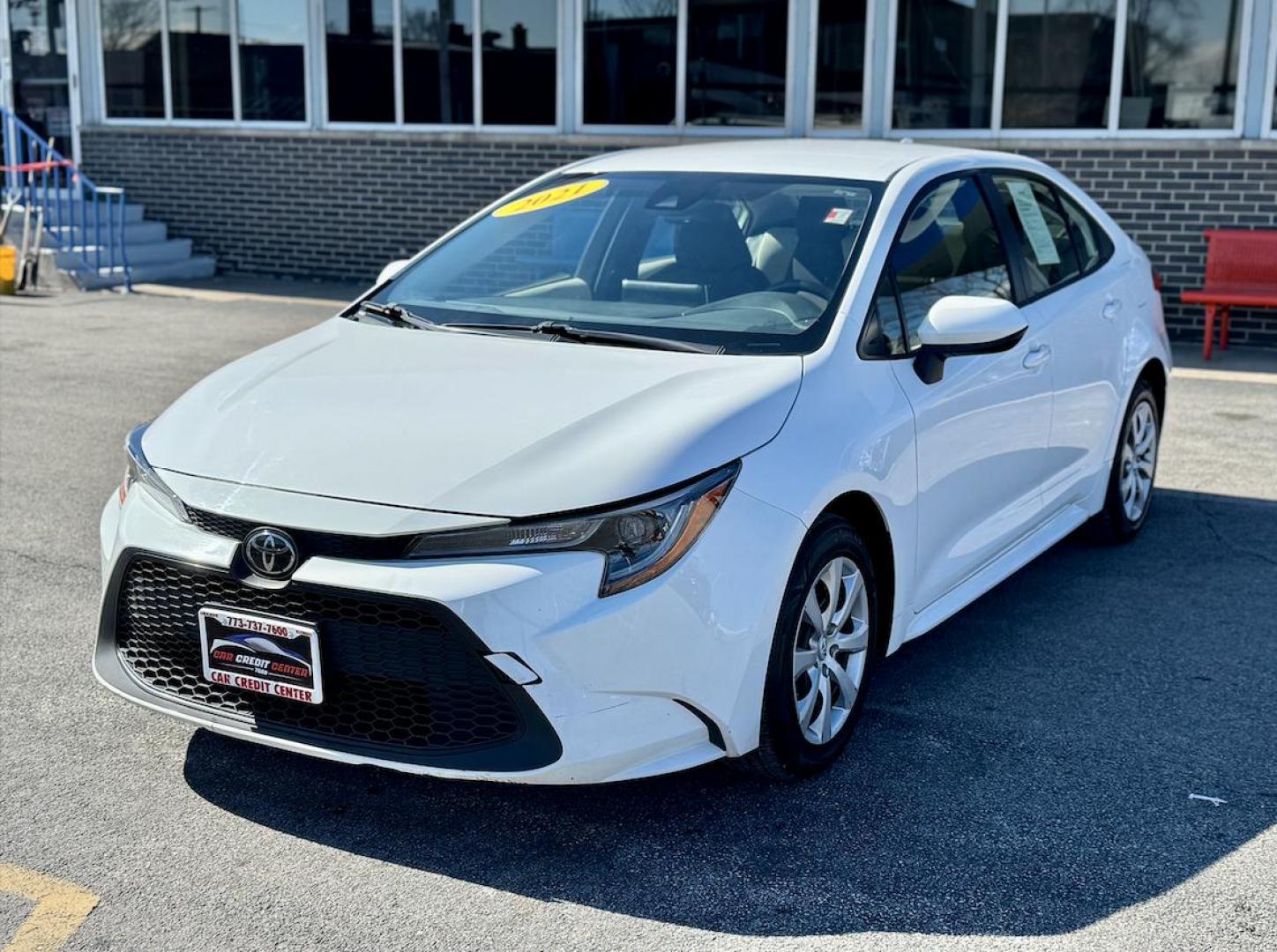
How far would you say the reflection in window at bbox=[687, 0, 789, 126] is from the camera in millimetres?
13344

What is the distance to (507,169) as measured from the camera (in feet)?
47.6

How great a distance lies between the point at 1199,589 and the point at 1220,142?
7144 millimetres

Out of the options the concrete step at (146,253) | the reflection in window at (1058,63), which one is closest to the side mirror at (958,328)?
the reflection in window at (1058,63)

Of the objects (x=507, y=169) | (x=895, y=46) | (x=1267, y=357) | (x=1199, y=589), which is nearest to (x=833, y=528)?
(x=1199, y=589)

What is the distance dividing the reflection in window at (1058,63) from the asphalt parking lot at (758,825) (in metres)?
7.85

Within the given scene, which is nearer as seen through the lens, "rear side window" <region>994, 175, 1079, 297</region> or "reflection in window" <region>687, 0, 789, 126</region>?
"rear side window" <region>994, 175, 1079, 297</region>

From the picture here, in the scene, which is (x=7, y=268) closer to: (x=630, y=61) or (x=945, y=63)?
(x=630, y=61)

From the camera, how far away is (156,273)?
15312 millimetres

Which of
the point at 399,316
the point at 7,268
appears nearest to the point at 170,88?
the point at 7,268

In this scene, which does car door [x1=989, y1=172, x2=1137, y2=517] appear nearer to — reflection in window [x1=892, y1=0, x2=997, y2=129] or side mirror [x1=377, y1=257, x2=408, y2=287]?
side mirror [x1=377, y1=257, x2=408, y2=287]

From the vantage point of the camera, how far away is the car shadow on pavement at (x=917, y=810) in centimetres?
332

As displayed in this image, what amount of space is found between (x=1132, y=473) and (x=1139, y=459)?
0.35ft

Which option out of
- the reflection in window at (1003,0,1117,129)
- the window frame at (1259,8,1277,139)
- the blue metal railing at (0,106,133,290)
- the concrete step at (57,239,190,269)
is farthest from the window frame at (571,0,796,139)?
the concrete step at (57,239,190,269)

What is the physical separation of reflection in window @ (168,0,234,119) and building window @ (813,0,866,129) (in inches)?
254
